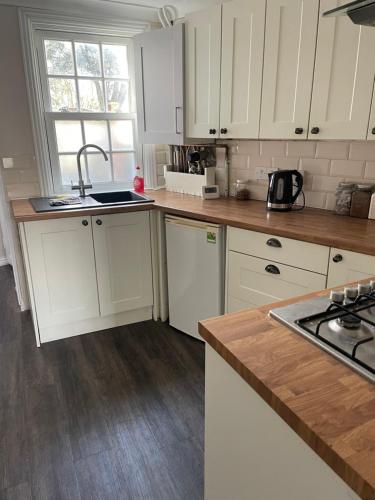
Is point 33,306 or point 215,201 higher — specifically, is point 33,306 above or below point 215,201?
below

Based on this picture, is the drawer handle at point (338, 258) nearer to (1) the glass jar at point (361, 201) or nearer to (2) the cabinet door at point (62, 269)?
(1) the glass jar at point (361, 201)

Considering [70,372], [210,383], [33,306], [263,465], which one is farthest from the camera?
[33,306]

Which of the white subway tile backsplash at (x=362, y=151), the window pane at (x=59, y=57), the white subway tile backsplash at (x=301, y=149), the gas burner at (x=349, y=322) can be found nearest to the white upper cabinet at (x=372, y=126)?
the white subway tile backsplash at (x=362, y=151)

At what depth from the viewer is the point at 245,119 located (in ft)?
7.44

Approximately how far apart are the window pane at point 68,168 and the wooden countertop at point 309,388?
240 centimetres

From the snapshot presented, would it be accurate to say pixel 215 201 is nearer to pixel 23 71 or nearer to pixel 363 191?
pixel 363 191

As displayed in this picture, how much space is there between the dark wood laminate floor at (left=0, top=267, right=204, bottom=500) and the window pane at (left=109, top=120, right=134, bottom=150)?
156 cm

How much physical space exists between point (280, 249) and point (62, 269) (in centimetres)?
143

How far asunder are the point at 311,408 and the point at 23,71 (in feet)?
9.48

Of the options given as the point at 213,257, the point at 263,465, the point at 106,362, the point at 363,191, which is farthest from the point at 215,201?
the point at 263,465

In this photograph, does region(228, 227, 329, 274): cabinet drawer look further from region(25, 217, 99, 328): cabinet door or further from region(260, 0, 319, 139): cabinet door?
region(25, 217, 99, 328): cabinet door

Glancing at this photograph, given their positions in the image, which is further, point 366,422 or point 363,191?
point 363,191

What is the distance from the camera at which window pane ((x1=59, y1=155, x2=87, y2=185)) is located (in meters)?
2.94

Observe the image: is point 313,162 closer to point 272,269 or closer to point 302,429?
point 272,269
